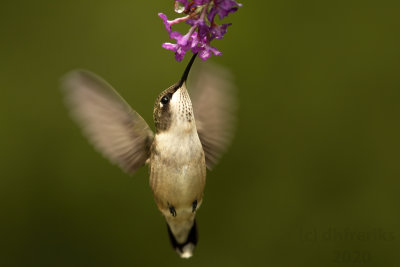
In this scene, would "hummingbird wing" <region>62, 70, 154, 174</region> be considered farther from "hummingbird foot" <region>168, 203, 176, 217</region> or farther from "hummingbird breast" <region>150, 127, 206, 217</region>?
"hummingbird foot" <region>168, 203, 176, 217</region>

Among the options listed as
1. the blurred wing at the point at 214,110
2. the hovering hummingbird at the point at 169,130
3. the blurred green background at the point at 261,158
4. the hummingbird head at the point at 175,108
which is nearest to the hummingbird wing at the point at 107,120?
the hovering hummingbird at the point at 169,130

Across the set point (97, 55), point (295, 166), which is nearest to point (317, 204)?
point (295, 166)

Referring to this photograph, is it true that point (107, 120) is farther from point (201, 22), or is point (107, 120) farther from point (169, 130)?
point (201, 22)

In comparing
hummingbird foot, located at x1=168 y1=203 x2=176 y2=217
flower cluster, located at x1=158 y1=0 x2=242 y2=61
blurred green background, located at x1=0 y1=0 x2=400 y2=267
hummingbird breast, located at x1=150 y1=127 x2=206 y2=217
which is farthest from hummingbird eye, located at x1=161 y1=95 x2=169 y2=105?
blurred green background, located at x1=0 y1=0 x2=400 y2=267

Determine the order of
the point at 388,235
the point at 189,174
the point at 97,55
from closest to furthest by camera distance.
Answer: the point at 189,174
the point at 388,235
the point at 97,55

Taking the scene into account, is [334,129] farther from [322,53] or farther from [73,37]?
[73,37]
